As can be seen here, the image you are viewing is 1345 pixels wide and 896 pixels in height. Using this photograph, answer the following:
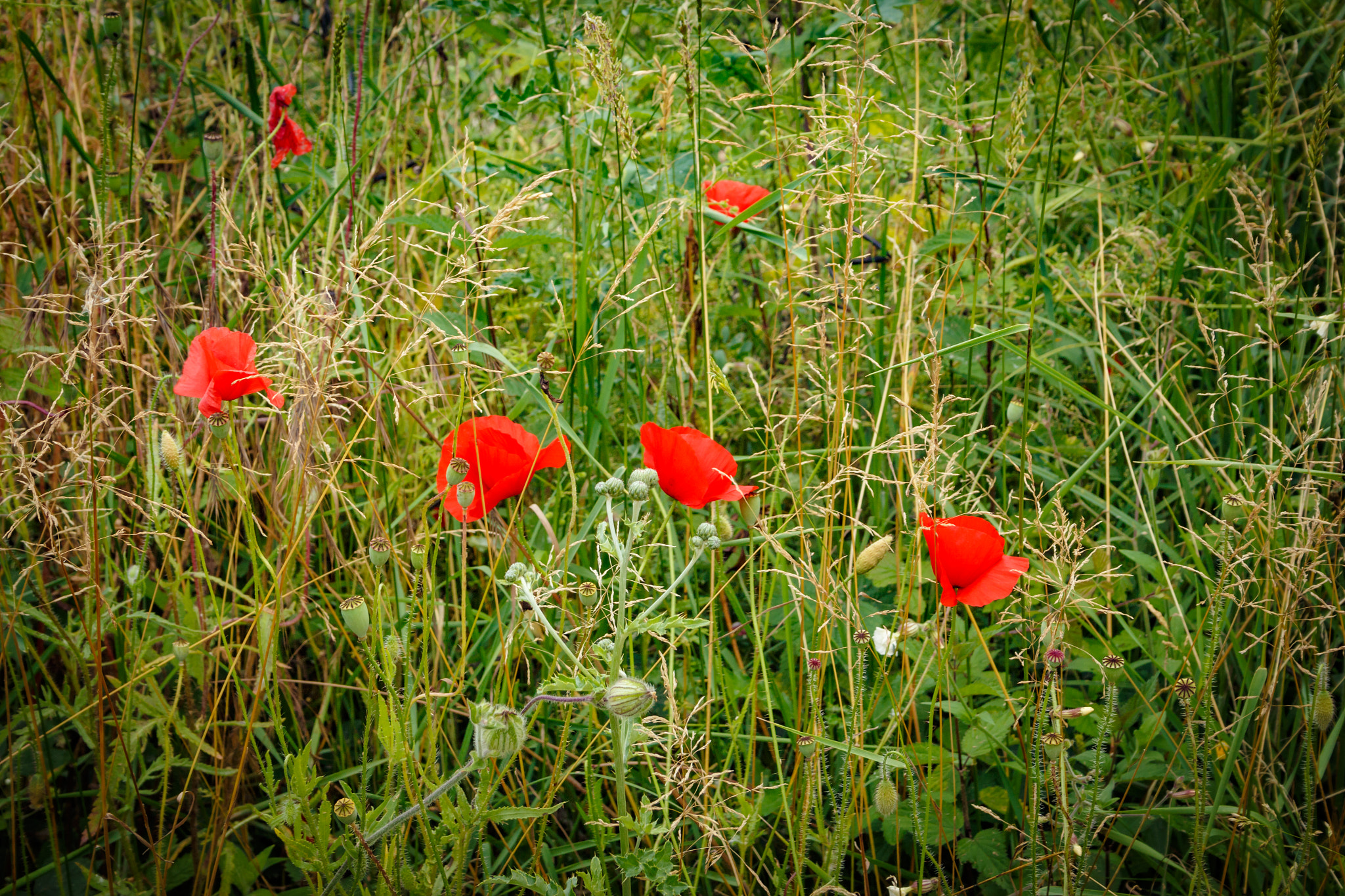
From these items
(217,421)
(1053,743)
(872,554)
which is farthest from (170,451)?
(1053,743)

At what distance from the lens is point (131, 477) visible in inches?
58.4

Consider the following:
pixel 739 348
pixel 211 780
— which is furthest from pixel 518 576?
pixel 739 348

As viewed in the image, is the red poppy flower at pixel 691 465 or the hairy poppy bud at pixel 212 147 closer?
the red poppy flower at pixel 691 465

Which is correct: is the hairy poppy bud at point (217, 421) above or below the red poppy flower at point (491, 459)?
→ above

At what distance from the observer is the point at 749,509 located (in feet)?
3.42

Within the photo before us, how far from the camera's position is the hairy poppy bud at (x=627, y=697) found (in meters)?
0.78

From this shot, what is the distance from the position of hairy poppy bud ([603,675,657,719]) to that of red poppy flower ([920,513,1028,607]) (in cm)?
34

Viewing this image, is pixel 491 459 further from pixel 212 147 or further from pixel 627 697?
pixel 212 147

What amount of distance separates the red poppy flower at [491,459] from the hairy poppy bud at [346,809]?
0.30 meters

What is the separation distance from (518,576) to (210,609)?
2.28ft

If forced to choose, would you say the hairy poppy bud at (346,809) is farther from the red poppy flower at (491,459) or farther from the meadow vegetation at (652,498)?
the red poppy flower at (491,459)

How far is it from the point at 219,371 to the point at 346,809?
488 millimetres

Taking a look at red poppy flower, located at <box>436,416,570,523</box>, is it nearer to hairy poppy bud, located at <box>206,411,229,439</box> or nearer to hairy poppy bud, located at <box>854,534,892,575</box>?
hairy poppy bud, located at <box>206,411,229,439</box>

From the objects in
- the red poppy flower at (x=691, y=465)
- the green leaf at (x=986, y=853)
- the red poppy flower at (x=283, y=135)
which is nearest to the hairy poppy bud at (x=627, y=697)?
the red poppy flower at (x=691, y=465)
